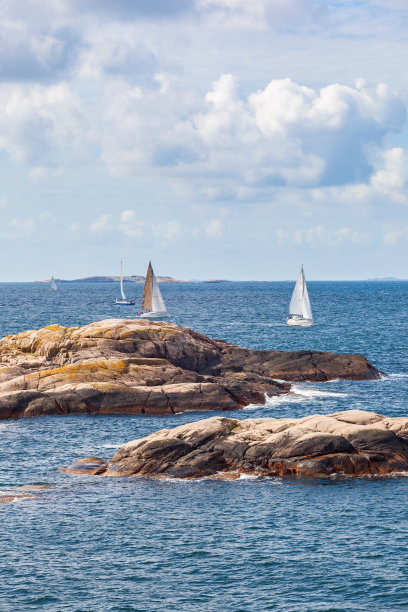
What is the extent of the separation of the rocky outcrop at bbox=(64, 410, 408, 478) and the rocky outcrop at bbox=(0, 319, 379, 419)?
14.2 m

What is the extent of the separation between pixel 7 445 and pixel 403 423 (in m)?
24.8

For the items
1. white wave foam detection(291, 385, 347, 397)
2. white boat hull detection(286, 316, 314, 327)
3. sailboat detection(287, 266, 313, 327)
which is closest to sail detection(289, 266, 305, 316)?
sailboat detection(287, 266, 313, 327)

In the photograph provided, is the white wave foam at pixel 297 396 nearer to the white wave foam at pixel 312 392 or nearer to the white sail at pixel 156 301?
the white wave foam at pixel 312 392

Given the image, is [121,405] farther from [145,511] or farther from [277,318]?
[277,318]

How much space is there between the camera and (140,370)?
204 ft

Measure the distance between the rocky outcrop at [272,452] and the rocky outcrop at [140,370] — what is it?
14.2 metres

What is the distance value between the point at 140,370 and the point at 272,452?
22.3 m

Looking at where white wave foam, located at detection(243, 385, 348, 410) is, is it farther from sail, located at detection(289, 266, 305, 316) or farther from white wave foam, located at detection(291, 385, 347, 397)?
sail, located at detection(289, 266, 305, 316)

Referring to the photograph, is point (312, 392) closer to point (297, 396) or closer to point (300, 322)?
point (297, 396)

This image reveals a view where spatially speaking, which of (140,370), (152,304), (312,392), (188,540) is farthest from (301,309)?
(188,540)

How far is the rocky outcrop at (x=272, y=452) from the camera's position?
4138 centimetres

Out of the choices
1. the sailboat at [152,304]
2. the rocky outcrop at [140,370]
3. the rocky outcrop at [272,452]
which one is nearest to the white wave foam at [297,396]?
the rocky outcrop at [140,370]

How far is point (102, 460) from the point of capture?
4431 cm

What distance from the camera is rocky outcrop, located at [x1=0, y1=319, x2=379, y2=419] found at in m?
57.7
